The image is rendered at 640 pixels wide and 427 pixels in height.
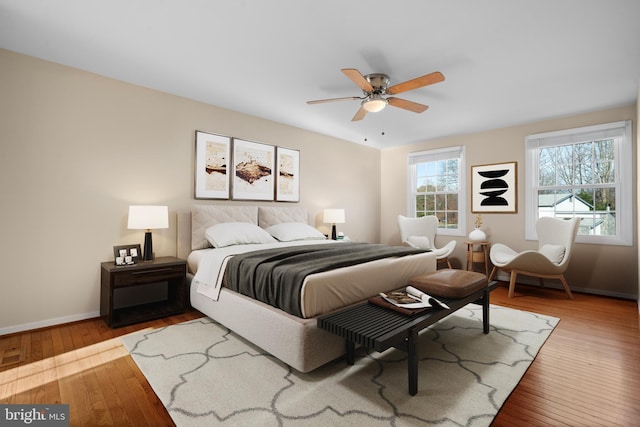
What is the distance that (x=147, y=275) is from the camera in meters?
2.94

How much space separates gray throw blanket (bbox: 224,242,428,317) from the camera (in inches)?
80.7

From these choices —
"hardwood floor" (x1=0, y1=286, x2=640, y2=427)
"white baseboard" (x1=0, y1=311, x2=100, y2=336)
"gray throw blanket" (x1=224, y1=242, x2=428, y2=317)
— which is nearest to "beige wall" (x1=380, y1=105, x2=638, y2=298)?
"hardwood floor" (x1=0, y1=286, x2=640, y2=427)

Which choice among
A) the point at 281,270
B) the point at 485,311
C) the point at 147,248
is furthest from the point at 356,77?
the point at 147,248

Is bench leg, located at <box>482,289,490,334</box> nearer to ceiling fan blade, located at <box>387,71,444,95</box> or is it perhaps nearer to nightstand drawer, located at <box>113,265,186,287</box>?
ceiling fan blade, located at <box>387,71,444,95</box>

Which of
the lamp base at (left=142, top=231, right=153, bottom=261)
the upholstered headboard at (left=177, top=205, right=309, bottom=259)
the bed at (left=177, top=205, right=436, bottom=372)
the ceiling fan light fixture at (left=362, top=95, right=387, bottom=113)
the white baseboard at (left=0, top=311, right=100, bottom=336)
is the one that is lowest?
the white baseboard at (left=0, top=311, right=100, bottom=336)

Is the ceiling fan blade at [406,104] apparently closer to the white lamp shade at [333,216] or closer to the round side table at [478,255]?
the white lamp shade at [333,216]

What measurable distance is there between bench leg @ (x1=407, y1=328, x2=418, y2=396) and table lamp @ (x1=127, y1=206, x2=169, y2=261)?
2552 mm

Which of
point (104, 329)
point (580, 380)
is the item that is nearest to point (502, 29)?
point (580, 380)

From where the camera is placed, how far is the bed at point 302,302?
6.26ft

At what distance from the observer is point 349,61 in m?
2.76

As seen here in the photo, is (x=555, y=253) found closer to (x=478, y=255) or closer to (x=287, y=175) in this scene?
(x=478, y=255)

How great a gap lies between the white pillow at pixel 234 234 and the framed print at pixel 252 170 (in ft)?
1.94

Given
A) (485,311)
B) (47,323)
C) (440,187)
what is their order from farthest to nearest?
(440,187) < (47,323) < (485,311)

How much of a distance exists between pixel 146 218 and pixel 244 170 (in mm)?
1490
